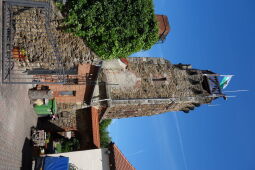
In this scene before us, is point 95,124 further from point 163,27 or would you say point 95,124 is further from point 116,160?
point 163,27

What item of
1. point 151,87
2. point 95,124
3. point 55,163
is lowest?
point 55,163

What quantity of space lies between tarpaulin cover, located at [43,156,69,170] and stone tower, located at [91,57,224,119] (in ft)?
13.6

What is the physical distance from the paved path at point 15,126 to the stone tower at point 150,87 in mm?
4243

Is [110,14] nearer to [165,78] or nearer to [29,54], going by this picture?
[29,54]

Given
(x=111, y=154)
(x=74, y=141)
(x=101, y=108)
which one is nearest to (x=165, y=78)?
(x=101, y=108)

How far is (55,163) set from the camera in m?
13.3

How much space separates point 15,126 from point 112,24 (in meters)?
6.41

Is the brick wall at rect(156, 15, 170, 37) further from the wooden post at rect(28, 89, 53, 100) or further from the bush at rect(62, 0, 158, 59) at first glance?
the wooden post at rect(28, 89, 53, 100)

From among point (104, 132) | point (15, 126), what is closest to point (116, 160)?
point (15, 126)

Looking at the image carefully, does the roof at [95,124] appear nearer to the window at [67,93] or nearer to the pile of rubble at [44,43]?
the window at [67,93]

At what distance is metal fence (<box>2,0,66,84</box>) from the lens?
1032 cm

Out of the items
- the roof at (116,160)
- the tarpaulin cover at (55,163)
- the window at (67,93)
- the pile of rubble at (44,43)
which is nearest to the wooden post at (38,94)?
the window at (67,93)

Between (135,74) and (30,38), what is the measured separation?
8.05 m

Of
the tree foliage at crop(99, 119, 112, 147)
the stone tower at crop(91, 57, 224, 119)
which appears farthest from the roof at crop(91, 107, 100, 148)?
the tree foliage at crop(99, 119, 112, 147)
